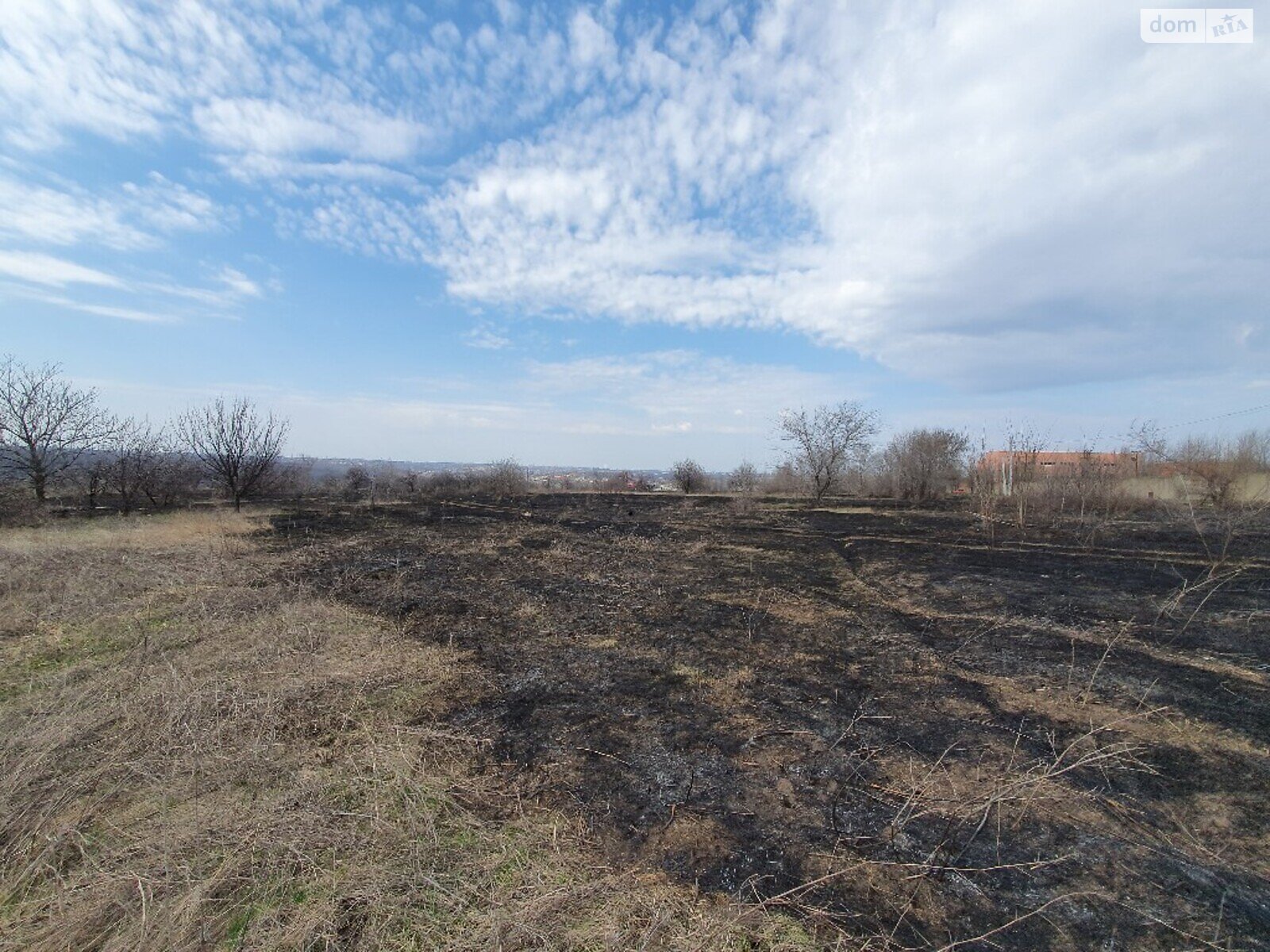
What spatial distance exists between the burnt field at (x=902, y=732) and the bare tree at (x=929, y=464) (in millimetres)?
17246

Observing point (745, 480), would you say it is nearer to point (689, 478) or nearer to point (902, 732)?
point (689, 478)

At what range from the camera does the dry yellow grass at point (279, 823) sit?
6.62 ft

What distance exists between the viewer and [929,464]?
25719 millimetres

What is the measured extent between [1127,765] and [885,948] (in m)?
2.36

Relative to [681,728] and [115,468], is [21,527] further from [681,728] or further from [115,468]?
[681,728]

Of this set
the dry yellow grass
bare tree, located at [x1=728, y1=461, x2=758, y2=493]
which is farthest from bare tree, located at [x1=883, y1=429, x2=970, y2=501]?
the dry yellow grass

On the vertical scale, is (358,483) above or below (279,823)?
above

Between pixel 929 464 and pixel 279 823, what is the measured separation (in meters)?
28.2

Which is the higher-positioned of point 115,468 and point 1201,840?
point 115,468

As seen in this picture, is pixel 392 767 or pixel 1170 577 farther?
pixel 1170 577

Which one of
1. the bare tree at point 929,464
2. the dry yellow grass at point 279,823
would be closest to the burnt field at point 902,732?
the dry yellow grass at point 279,823

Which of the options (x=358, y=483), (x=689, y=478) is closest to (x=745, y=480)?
(x=689, y=478)

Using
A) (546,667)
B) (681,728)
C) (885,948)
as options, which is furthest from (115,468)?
(885,948)

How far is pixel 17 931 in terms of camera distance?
1.96m
